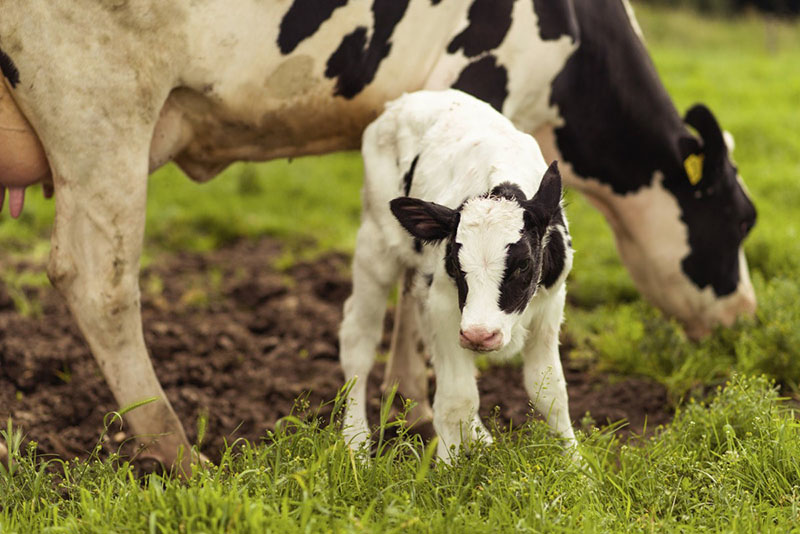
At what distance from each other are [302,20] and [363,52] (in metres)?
0.34

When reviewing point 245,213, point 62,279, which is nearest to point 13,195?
point 62,279

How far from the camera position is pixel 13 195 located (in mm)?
4645

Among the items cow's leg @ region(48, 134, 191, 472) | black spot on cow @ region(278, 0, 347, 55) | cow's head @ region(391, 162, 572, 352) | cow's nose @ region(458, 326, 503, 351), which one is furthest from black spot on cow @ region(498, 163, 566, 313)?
cow's leg @ region(48, 134, 191, 472)

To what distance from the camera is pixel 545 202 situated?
3520 millimetres

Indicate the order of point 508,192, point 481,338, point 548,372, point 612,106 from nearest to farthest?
point 481,338, point 508,192, point 548,372, point 612,106

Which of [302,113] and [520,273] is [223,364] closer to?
[302,113]

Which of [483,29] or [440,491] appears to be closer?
[440,491]

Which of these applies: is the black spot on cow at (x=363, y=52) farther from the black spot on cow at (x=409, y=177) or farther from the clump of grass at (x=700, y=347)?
the clump of grass at (x=700, y=347)

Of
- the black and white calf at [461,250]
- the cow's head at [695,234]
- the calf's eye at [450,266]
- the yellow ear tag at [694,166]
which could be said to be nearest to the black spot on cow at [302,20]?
the black and white calf at [461,250]

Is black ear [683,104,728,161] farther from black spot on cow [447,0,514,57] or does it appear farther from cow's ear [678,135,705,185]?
black spot on cow [447,0,514,57]

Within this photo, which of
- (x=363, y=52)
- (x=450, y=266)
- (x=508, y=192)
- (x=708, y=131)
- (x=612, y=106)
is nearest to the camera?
(x=508, y=192)

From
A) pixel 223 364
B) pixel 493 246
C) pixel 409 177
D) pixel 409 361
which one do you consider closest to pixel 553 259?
pixel 493 246

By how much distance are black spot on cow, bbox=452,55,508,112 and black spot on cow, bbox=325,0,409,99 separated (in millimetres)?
411

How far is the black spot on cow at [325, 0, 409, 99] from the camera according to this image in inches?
185
